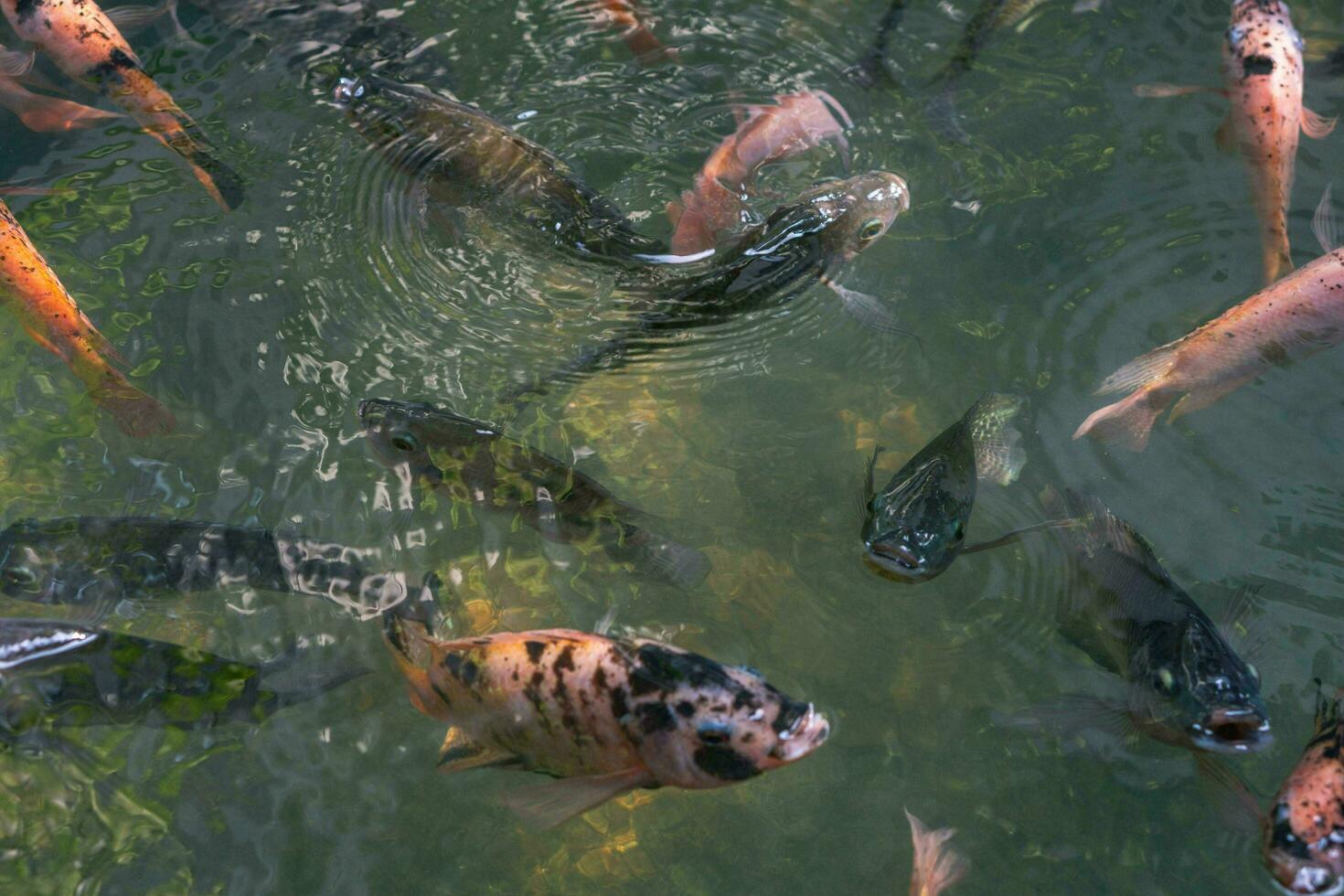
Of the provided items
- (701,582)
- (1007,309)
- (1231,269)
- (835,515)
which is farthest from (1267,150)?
(701,582)

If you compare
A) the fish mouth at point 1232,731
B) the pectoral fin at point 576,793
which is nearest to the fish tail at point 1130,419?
the fish mouth at point 1232,731

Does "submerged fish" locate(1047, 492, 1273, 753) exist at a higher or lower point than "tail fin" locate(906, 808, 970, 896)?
higher

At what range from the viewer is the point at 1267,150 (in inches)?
182

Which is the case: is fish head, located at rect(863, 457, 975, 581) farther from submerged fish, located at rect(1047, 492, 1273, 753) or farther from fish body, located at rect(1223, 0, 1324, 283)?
fish body, located at rect(1223, 0, 1324, 283)

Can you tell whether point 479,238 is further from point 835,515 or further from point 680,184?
point 835,515

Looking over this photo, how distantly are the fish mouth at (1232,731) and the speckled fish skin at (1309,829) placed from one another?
0.15m

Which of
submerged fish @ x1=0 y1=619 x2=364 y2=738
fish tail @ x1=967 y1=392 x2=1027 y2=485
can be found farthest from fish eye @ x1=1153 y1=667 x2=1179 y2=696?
submerged fish @ x1=0 y1=619 x2=364 y2=738

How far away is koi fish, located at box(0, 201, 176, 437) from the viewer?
159 inches

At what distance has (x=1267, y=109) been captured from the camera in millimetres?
4703

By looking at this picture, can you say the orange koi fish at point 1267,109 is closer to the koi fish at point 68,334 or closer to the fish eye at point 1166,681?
the fish eye at point 1166,681

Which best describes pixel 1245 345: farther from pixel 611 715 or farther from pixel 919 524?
pixel 611 715

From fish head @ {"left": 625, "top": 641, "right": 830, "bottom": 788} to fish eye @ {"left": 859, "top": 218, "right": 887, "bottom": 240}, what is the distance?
89.2 inches

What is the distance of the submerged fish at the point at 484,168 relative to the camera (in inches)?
178

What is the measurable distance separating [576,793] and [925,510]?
1.55m
